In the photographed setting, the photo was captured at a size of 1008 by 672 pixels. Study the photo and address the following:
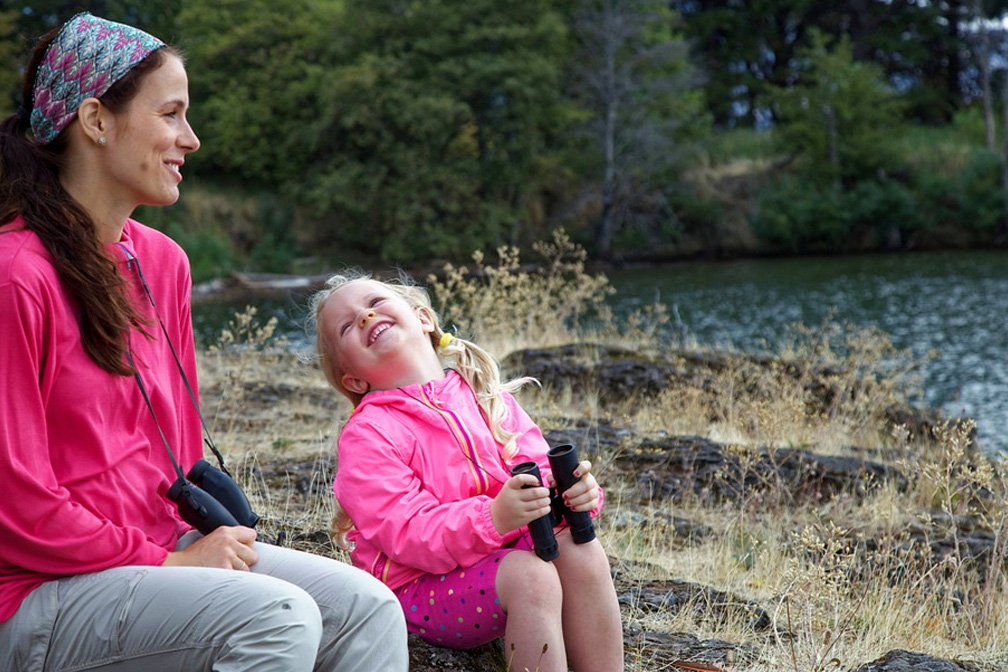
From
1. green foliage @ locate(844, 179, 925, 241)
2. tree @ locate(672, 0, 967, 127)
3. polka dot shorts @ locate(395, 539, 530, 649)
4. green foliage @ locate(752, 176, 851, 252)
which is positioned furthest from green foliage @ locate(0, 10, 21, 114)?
polka dot shorts @ locate(395, 539, 530, 649)

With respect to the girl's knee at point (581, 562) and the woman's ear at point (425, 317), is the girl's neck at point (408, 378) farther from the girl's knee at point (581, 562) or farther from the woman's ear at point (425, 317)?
the girl's knee at point (581, 562)

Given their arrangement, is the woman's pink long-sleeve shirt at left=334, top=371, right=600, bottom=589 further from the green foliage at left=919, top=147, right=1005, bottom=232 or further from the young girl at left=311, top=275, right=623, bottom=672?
the green foliage at left=919, top=147, right=1005, bottom=232

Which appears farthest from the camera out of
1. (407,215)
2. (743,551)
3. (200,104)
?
(200,104)

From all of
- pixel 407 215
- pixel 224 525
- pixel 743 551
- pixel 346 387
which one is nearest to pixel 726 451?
pixel 743 551

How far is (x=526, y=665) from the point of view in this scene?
238 centimetres

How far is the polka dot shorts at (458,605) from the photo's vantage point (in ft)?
8.11

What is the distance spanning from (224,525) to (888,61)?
1616 inches

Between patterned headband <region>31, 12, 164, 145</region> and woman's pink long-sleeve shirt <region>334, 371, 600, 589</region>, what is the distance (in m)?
0.96

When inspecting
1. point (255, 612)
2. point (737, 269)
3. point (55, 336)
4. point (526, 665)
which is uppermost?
point (55, 336)

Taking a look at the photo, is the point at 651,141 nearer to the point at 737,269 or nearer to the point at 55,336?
the point at 737,269

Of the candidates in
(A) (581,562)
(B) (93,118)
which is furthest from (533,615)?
(B) (93,118)

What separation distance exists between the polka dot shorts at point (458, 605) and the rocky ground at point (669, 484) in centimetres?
8

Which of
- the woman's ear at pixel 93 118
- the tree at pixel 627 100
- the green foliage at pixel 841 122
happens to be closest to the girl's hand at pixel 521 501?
the woman's ear at pixel 93 118

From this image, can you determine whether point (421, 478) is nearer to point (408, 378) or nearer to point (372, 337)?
point (408, 378)
